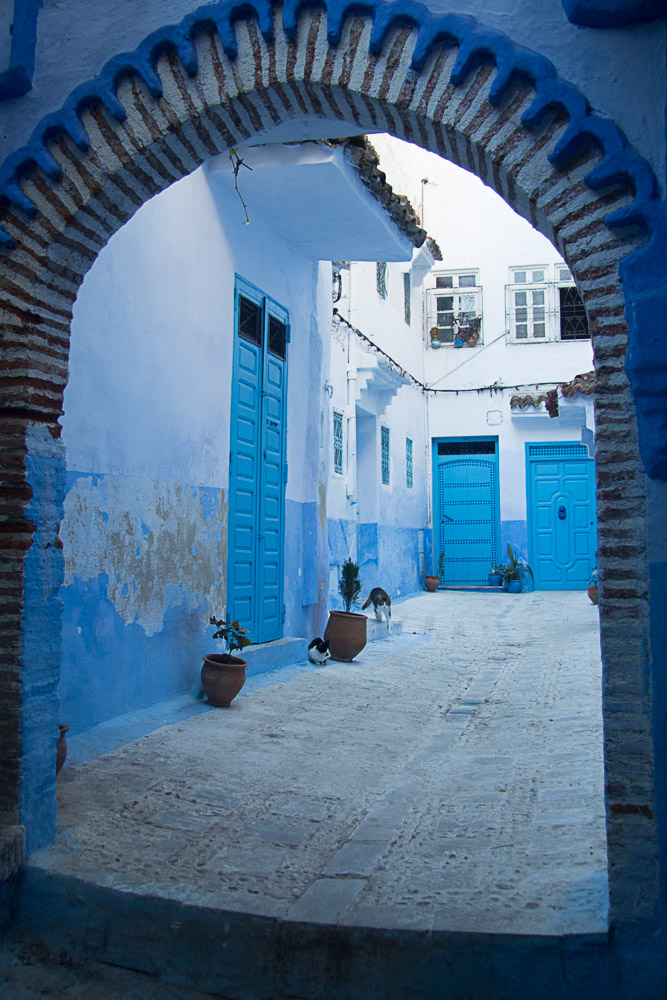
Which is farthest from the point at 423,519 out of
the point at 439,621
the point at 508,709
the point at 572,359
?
the point at 508,709

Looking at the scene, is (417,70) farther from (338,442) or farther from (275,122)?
(338,442)

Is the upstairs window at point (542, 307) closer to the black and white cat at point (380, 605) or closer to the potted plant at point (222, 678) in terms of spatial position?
the black and white cat at point (380, 605)

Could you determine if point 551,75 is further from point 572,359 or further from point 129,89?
point 572,359

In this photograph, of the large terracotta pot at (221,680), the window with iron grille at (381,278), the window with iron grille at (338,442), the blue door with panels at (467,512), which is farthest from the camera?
the blue door with panels at (467,512)

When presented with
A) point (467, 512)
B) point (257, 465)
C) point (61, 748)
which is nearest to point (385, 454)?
point (467, 512)

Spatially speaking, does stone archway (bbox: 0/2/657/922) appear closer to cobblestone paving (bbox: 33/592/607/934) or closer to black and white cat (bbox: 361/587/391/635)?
cobblestone paving (bbox: 33/592/607/934)

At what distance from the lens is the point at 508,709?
6648 millimetres

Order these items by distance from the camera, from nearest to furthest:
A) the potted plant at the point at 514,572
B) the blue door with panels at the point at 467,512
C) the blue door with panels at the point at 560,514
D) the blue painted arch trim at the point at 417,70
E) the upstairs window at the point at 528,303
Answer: the blue painted arch trim at the point at 417,70, the potted plant at the point at 514,572, the blue door with panels at the point at 560,514, the blue door with panels at the point at 467,512, the upstairs window at the point at 528,303

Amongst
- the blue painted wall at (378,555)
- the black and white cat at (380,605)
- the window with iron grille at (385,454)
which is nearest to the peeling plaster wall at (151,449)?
the black and white cat at (380,605)

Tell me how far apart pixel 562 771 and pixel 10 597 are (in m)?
3.13

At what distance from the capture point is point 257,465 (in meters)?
7.86

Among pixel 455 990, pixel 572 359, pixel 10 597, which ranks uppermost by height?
pixel 572 359

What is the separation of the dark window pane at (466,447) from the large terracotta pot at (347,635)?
37.4 ft

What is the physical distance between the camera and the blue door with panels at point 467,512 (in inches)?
742
